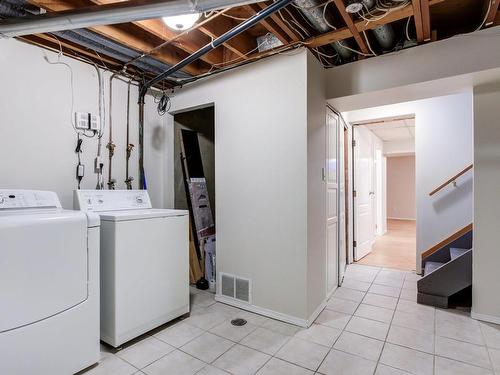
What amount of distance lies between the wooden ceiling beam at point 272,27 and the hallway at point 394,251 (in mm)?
3561

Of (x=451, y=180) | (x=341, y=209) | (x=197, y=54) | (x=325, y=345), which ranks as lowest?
(x=325, y=345)

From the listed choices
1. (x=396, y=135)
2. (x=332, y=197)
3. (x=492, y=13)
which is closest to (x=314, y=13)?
(x=492, y=13)

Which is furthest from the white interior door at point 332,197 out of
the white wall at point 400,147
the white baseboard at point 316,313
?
the white wall at point 400,147

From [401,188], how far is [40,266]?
1030 centimetres

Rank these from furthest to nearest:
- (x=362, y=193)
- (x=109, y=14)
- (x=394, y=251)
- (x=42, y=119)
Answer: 1. (x=394, y=251)
2. (x=362, y=193)
3. (x=42, y=119)
4. (x=109, y=14)

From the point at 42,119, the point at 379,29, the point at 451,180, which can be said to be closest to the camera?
the point at 379,29

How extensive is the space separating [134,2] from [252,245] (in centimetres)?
209

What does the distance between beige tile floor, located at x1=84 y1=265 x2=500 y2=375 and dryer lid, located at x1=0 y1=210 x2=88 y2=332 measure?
23.4 inches

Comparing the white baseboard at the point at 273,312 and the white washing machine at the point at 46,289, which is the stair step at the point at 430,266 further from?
the white washing machine at the point at 46,289

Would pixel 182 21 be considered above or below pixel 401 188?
above

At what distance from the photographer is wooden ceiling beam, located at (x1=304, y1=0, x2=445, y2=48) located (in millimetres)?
1930

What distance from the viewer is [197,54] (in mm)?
2365

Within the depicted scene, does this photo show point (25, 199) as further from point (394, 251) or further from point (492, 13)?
point (394, 251)

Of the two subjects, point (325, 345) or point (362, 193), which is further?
point (362, 193)
